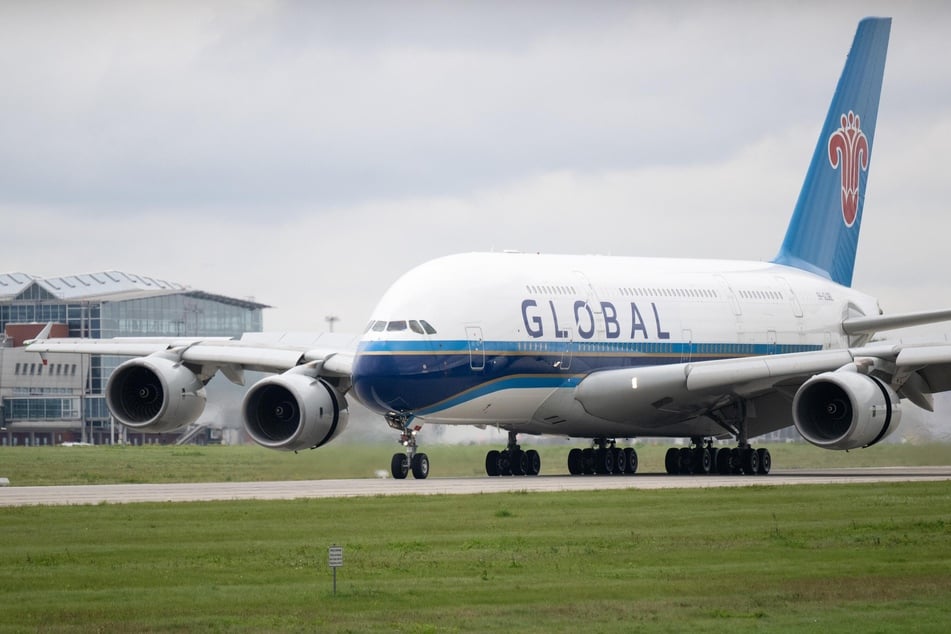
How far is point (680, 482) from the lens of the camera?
3553 centimetres

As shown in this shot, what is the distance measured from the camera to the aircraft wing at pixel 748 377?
36.0 metres

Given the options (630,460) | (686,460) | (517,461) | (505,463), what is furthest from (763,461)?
(505,463)

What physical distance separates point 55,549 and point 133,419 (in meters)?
19.0

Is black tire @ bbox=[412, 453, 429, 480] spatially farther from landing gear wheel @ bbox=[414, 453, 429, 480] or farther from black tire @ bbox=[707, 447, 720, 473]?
black tire @ bbox=[707, 447, 720, 473]

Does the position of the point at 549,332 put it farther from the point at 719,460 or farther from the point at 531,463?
the point at 719,460

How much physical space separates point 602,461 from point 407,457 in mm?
6511

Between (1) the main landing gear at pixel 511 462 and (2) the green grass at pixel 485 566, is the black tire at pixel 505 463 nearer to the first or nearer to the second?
(1) the main landing gear at pixel 511 462

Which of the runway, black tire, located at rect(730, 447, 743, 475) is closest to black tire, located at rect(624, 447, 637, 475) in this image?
the runway

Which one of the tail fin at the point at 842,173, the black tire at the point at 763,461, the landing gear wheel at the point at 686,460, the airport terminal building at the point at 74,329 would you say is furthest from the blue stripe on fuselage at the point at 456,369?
the airport terminal building at the point at 74,329

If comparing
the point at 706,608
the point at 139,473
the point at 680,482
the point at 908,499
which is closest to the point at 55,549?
the point at 706,608

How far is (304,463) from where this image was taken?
3975cm

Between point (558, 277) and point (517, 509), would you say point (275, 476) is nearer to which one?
point (558, 277)

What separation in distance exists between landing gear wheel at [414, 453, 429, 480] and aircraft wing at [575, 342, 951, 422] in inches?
162

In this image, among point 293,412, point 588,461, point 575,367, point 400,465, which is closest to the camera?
point 400,465
